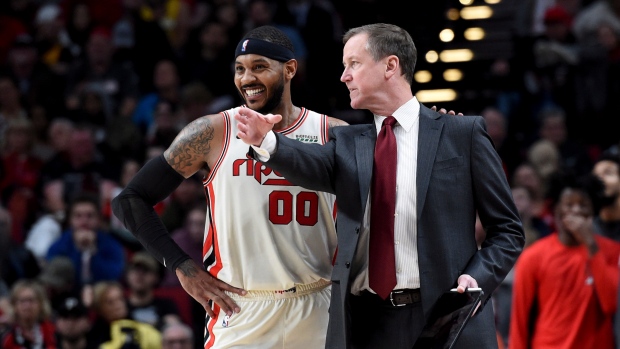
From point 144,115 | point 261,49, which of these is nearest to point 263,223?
point 261,49

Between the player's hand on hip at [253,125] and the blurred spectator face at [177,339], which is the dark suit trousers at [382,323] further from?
the blurred spectator face at [177,339]

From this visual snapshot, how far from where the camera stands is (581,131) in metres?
12.6

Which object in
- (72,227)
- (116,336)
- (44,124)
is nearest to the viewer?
(116,336)

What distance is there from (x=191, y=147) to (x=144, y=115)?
776cm

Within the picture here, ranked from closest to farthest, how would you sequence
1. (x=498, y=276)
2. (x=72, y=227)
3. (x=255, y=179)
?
1. (x=498, y=276)
2. (x=255, y=179)
3. (x=72, y=227)

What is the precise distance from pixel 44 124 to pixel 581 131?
6.20 meters

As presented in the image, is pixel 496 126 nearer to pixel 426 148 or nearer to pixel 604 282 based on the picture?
pixel 604 282

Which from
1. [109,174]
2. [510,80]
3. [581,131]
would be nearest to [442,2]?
[510,80]

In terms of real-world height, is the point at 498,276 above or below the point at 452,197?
below

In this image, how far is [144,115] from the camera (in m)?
13.2

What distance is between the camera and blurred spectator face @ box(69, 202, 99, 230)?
34.2 ft

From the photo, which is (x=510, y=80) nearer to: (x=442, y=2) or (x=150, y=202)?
(x=442, y=2)

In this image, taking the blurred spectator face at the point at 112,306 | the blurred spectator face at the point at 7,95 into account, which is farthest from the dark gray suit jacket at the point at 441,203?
the blurred spectator face at the point at 7,95

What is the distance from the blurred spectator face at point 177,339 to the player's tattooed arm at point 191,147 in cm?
348
